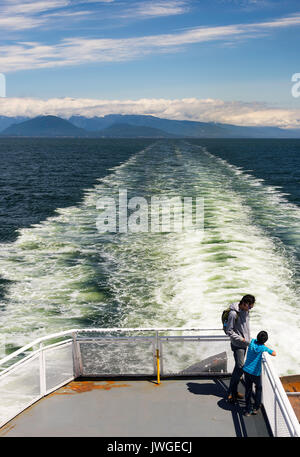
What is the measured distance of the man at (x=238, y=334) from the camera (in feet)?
28.7

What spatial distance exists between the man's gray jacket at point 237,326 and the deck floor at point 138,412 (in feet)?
4.59

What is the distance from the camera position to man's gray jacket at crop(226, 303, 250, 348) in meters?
8.75

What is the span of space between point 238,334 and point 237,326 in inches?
6.9

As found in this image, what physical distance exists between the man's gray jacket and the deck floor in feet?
4.59

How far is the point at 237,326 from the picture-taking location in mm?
8875

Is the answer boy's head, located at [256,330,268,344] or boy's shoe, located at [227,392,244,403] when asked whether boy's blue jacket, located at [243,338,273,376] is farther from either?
boy's shoe, located at [227,392,244,403]

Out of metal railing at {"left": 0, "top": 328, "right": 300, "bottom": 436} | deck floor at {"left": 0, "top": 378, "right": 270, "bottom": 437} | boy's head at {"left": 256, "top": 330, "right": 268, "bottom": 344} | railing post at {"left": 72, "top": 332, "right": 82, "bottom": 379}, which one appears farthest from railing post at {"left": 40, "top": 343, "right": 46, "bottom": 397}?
boy's head at {"left": 256, "top": 330, "right": 268, "bottom": 344}

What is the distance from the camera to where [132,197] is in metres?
46.1

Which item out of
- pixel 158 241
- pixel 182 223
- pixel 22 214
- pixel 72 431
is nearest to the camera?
pixel 72 431

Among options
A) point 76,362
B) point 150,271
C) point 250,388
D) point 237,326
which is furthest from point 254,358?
point 150,271

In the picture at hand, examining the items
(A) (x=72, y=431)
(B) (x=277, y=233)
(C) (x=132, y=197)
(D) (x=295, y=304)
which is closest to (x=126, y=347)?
(A) (x=72, y=431)

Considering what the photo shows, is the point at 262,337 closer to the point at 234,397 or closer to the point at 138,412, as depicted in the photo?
the point at 234,397
